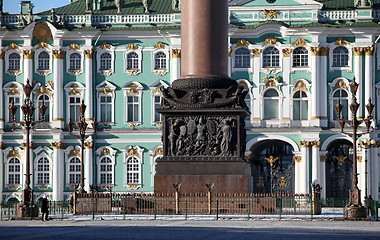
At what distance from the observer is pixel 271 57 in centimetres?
9244

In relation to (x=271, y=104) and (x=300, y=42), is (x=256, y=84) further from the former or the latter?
(x=300, y=42)

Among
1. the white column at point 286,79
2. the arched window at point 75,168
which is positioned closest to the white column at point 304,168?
the white column at point 286,79

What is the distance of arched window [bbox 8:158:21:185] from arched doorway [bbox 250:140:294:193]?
17004mm

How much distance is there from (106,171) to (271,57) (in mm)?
14493

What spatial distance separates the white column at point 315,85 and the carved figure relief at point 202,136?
38959 millimetres

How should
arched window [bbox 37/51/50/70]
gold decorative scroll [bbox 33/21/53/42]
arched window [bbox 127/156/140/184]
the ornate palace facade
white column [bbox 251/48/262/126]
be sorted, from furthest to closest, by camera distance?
arched window [bbox 37/51/50/70] < gold decorative scroll [bbox 33/21/53/42] < arched window [bbox 127/156/140/184] < white column [bbox 251/48/262/126] < the ornate palace facade

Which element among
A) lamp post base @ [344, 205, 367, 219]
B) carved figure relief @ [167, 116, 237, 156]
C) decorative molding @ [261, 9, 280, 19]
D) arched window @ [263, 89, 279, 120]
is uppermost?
decorative molding @ [261, 9, 280, 19]

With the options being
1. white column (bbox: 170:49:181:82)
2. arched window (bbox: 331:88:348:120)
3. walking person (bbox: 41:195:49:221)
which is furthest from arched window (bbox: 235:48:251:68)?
walking person (bbox: 41:195:49:221)

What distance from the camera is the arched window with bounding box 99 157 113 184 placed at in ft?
306

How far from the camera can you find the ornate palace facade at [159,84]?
91.2 m

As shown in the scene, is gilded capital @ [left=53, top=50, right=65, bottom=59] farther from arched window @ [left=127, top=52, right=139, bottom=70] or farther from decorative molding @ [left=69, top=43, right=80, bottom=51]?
arched window @ [left=127, top=52, right=139, bottom=70]

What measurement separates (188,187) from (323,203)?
39.8ft

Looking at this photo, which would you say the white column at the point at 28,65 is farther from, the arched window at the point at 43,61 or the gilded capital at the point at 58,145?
the gilded capital at the point at 58,145

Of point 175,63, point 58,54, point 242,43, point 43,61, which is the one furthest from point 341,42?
point 43,61
